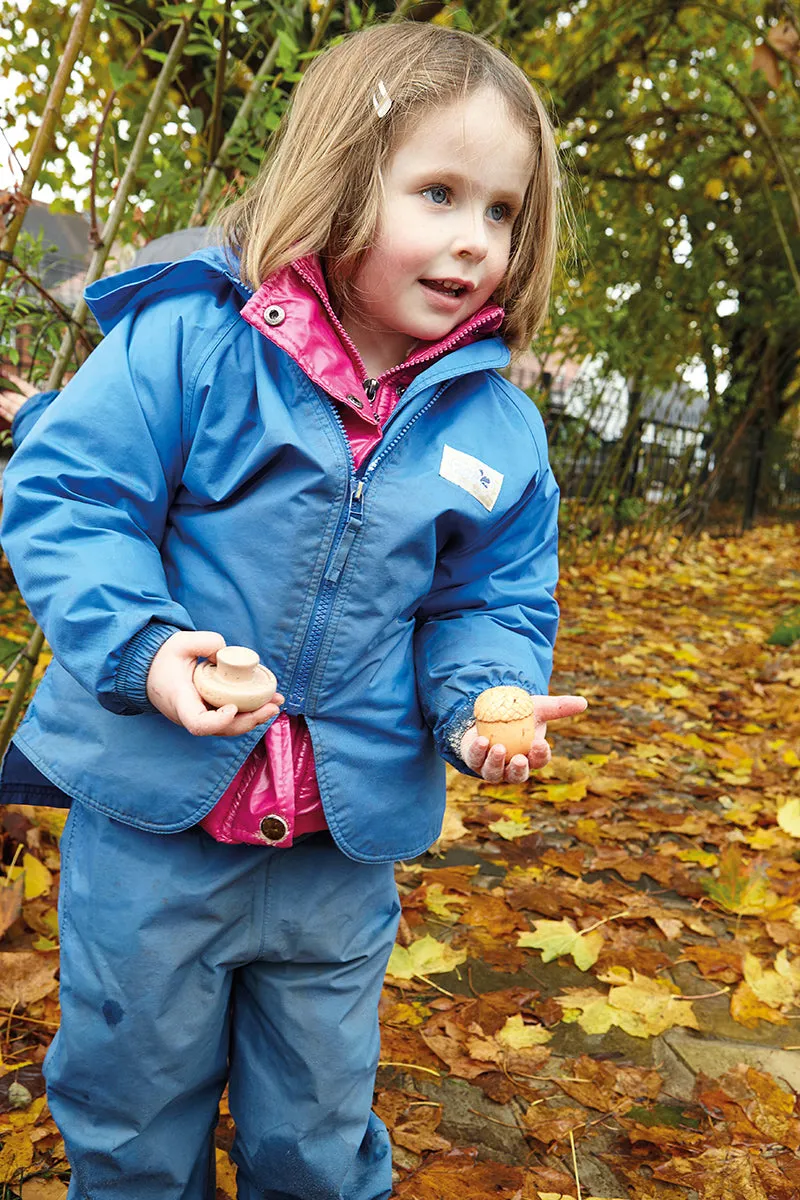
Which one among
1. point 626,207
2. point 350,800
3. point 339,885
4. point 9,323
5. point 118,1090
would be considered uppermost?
point 626,207

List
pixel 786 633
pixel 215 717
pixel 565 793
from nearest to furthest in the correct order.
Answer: pixel 215 717
pixel 565 793
pixel 786 633

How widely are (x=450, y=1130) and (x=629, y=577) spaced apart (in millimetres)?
5634

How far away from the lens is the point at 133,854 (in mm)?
1296

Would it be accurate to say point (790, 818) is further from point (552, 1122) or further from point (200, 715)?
point (200, 715)

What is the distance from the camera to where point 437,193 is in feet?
4.33

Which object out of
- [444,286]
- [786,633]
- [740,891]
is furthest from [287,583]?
[786,633]

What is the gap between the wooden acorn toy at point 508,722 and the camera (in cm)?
122

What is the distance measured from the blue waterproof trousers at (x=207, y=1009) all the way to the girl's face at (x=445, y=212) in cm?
70

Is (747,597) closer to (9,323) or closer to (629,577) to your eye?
(629,577)

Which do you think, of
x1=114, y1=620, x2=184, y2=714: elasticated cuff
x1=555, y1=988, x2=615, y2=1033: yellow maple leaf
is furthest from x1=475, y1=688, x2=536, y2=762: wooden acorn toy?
x1=555, y1=988, x2=615, y2=1033: yellow maple leaf

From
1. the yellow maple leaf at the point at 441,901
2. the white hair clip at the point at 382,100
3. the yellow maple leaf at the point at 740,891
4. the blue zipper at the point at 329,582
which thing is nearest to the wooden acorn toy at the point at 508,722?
the blue zipper at the point at 329,582

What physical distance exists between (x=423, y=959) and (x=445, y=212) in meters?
1.56

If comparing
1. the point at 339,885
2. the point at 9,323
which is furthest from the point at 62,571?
the point at 9,323

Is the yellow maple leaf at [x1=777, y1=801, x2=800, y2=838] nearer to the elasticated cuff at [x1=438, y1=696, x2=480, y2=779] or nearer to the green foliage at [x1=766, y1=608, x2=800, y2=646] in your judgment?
the elasticated cuff at [x1=438, y1=696, x2=480, y2=779]
